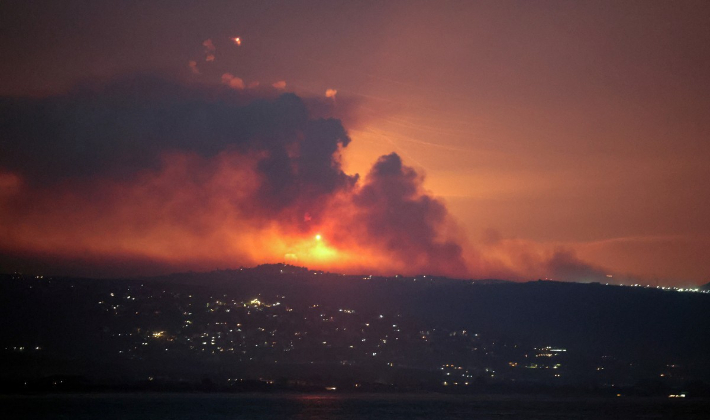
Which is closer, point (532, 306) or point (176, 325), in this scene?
point (176, 325)

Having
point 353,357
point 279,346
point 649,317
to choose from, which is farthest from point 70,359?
point 649,317

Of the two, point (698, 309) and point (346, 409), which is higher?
point (698, 309)

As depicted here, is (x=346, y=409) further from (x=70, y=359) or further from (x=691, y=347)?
(x=691, y=347)

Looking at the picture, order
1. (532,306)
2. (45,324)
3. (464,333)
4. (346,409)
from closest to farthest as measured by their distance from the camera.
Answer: (346,409) < (45,324) < (464,333) < (532,306)

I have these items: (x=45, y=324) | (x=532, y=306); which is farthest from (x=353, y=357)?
(x=45, y=324)

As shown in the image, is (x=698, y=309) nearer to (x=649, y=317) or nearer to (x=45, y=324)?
(x=649, y=317)

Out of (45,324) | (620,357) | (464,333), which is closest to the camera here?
(45,324)
